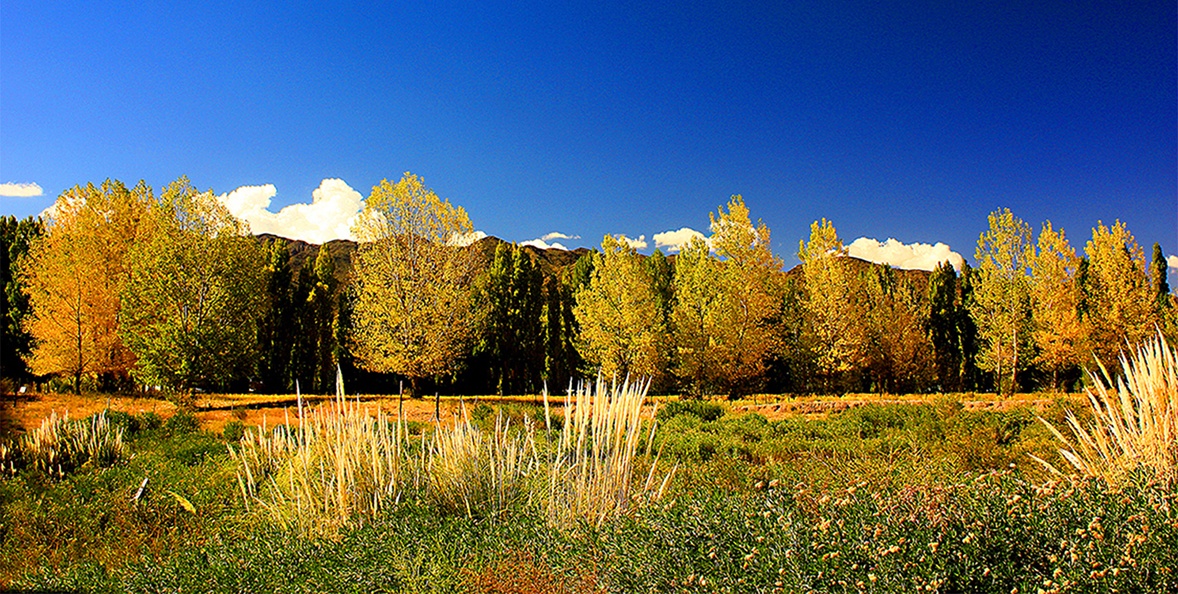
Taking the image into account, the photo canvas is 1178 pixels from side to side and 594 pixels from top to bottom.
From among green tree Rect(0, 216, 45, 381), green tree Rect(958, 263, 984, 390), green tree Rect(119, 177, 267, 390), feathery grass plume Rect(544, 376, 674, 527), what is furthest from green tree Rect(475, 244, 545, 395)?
feathery grass plume Rect(544, 376, 674, 527)

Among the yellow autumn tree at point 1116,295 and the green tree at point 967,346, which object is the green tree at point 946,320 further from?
the yellow autumn tree at point 1116,295

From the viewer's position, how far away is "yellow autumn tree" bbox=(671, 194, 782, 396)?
22484 millimetres

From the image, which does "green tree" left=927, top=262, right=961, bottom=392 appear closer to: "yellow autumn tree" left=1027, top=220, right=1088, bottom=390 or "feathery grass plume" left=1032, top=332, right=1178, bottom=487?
"yellow autumn tree" left=1027, top=220, right=1088, bottom=390

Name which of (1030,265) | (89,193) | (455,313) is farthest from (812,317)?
(89,193)

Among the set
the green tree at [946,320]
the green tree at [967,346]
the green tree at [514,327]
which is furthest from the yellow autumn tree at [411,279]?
the green tree at [967,346]

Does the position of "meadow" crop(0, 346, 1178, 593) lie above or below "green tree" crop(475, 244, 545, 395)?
below

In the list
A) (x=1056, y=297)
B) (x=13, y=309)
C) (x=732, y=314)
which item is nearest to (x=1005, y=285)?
(x=1056, y=297)

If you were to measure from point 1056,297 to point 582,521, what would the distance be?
26.4 metres

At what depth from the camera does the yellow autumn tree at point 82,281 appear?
2055 centimetres

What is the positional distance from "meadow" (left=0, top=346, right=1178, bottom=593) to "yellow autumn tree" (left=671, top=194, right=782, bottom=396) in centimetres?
1420

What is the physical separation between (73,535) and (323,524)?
3.20 meters

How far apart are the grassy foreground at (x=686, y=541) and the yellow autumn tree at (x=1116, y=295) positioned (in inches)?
926

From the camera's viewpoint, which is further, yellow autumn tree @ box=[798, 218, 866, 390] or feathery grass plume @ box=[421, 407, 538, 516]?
yellow autumn tree @ box=[798, 218, 866, 390]

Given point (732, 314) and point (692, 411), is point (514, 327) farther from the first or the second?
point (692, 411)
